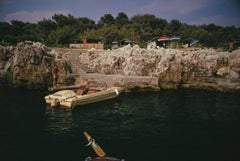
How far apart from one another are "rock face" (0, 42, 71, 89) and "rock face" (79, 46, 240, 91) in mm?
9658

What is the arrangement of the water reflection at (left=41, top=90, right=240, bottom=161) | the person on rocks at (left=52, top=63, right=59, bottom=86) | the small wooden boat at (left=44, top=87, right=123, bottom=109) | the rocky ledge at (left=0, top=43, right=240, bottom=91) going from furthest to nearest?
the person on rocks at (left=52, top=63, right=59, bottom=86) → the rocky ledge at (left=0, top=43, right=240, bottom=91) → the small wooden boat at (left=44, top=87, right=123, bottom=109) → the water reflection at (left=41, top=90, right=240, bottom=161)

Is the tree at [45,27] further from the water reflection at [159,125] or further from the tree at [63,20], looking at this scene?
the water reflection at [159,125]

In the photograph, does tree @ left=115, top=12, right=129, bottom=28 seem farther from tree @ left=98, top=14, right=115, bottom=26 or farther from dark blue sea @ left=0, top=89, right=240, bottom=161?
dark blue sea @ left=0, top=89, right=240, bottom=161

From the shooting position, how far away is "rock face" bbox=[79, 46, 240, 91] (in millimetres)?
46281

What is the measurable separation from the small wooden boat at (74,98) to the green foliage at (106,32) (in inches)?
1254

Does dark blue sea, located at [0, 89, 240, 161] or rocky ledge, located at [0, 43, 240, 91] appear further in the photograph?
rocky ledge, located at [0, 43, 240, 91]

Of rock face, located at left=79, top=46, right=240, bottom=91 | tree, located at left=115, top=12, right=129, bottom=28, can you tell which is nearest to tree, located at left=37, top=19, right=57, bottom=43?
tree, located at left=115, top=12, right=129, bottom=28

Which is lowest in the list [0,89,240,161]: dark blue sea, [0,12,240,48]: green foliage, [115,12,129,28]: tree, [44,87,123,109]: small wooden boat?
[0,89,240,161]: dark blue sea

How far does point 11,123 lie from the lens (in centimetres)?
2638

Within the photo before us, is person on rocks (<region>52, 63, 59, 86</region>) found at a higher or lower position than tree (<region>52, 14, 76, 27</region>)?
lower

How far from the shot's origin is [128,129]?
25.0 meters

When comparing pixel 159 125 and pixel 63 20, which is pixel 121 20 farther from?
pixel 159 125

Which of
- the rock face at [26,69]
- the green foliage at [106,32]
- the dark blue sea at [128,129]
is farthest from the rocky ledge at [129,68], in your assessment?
the green foliage at [106,32]

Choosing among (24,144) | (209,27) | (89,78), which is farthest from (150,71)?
(209,27)
